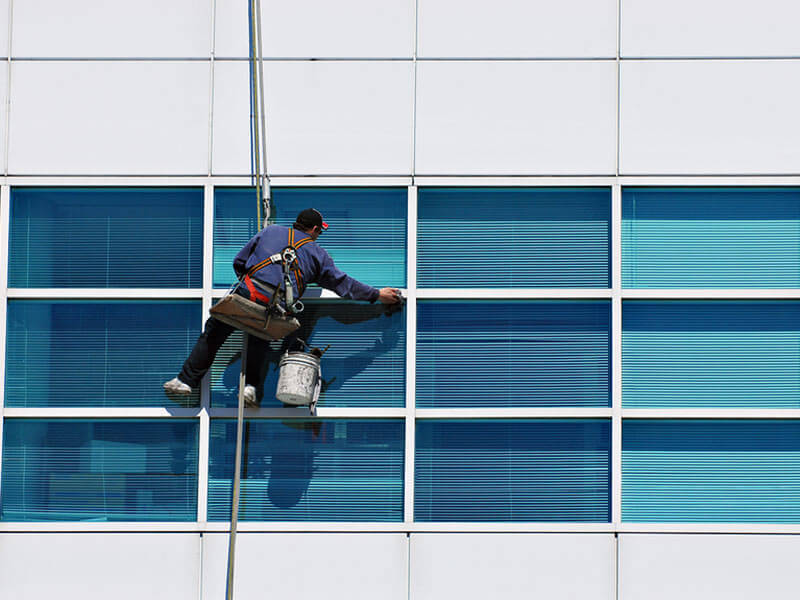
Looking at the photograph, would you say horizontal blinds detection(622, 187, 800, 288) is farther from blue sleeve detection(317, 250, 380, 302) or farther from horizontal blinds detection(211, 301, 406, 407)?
blue sleeve detection(317, 250, 380, 302)

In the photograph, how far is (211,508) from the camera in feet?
24.3

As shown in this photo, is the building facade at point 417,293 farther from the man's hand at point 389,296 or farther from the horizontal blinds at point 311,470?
the man's hand at point 389,296

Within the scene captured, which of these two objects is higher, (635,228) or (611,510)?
(635,228)

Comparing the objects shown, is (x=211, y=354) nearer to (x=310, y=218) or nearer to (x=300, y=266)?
(x=300, y=266)
